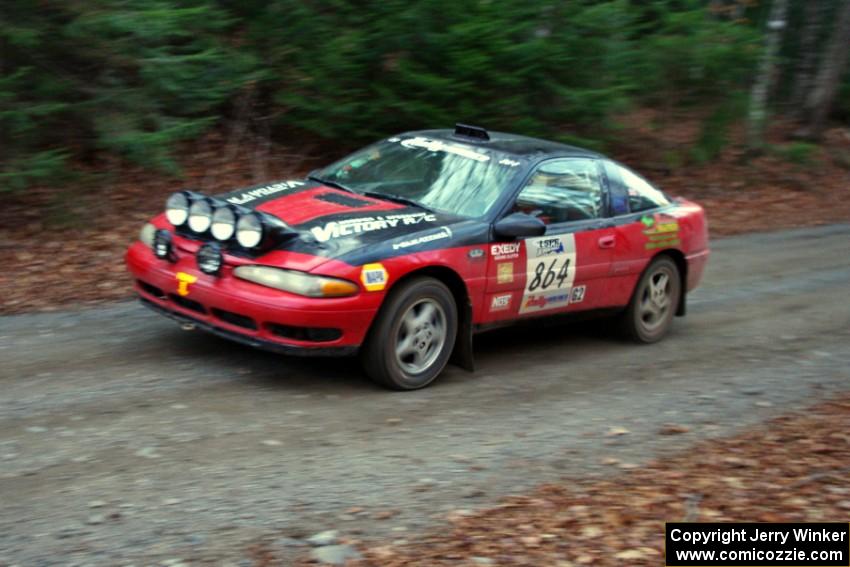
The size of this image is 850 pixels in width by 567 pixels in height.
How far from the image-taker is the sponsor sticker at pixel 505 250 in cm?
711

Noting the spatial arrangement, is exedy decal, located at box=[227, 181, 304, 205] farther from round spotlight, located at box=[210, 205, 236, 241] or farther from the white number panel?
the white number panel

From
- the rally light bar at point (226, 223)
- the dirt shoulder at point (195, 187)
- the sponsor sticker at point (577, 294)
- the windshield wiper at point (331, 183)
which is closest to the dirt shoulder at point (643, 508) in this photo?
the sponsor sticker at point (577, 294)

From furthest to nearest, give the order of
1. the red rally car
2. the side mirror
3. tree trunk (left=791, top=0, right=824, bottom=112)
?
tree trunk (left=791, top=0, right=824, bottom=112) → the side mirror → the red rally car

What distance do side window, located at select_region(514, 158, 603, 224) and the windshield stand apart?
0.20 m

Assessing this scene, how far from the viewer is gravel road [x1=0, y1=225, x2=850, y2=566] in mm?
4637

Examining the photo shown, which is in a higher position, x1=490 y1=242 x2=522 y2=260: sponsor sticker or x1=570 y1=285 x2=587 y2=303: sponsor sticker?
x1=490 y1=242 x2=522 y2=260: sponsor sticker

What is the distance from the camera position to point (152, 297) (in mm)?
7043

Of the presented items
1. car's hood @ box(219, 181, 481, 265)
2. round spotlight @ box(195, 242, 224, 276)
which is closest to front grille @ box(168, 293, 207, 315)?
round spotlight @ box(195, 242, 224, 276)

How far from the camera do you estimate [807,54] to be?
21594 mm

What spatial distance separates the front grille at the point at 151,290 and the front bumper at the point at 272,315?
0.23 m

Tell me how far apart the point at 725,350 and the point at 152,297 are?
473 cm

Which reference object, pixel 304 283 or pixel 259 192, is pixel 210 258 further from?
pixel 259 192

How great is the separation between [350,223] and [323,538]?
105 inches

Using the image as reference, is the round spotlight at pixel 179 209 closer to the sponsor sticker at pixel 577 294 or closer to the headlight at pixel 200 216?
the headlight at pixel 200 216
